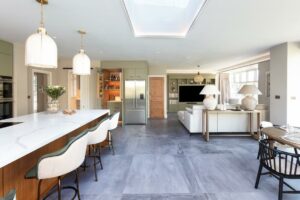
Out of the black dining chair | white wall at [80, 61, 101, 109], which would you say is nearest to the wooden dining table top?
the black dining chair

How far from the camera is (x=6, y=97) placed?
4598 mm

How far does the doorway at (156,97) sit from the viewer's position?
9.27 metres

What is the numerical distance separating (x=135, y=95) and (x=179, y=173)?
477 centimetres

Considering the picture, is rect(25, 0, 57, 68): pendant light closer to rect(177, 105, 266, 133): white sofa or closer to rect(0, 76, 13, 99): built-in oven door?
rect(0, 76, 13, 99): built-in oven door

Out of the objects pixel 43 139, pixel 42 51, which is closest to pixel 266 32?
pixel 42 51

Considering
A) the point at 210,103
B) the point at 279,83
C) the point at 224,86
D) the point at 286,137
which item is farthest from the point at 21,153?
the point at 224,86

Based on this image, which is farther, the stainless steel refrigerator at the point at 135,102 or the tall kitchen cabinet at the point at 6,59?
the stainless steel refrigerator at the point at 135,102

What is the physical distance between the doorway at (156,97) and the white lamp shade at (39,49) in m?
7.09

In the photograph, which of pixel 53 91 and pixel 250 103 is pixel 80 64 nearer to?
pixel 53 91

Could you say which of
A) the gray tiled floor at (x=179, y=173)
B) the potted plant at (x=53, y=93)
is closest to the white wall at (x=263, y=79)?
the gray tiled floor at (x=179, y=173)

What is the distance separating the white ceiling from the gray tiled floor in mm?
2631

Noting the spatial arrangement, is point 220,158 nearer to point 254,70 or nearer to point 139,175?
point 139,175

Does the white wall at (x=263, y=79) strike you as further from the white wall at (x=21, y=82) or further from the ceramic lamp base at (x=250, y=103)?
the white wall at (x=21, y=82)

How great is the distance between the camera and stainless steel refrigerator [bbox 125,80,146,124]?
742cm
